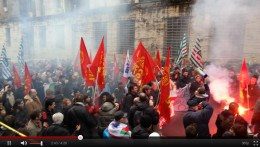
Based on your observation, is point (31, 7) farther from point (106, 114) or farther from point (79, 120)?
point (79, 120)

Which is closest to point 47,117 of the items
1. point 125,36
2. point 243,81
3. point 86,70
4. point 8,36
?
point 86,70

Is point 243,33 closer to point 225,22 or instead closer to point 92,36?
point 225,22

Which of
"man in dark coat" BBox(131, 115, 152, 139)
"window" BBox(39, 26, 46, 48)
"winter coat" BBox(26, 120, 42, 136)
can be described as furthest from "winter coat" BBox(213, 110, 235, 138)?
"window" BBox(39, 26, 46, 48)

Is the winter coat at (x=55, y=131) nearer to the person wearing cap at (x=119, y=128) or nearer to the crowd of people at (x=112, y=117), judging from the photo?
the crowd of people at (x=112, y=117)

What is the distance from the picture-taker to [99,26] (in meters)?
24.7

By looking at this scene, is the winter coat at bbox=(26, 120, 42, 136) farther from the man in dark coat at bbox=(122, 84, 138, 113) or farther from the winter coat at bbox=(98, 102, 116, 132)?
the man in dark coat at bbox=(122, 84, 138, 113)

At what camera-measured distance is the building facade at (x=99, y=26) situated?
57.7 feet

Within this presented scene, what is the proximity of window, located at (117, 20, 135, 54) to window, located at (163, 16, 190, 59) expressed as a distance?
304 centimetres

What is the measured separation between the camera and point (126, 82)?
38.8 ft

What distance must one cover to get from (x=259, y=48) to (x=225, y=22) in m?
1.62

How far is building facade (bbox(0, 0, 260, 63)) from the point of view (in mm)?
17578

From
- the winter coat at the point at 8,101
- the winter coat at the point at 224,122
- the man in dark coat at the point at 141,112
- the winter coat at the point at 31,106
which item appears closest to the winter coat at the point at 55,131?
the man in dark coat at the point at 141,112

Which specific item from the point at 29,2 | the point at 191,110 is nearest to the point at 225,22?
the point at 191,110

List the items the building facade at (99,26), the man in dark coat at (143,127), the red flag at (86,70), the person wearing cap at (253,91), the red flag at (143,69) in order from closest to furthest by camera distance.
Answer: the man in dark coat at (143,127) < the red flag at (86,70) < the red flag at (143,69) < the person wearing cap at (253,91) < the building facade at (99,26)
